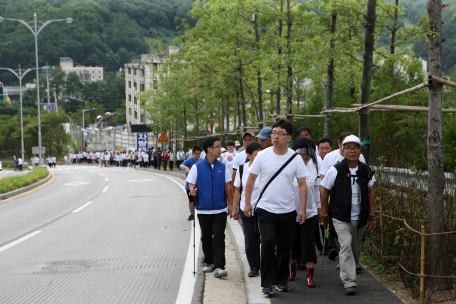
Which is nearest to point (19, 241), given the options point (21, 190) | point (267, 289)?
point (267, 289)

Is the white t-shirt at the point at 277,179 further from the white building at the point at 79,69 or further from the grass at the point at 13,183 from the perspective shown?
the white building at the point at 79,69

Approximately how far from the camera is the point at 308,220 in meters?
5.72

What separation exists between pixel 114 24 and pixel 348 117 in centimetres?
18544

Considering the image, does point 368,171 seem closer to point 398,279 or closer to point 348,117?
point 398,279

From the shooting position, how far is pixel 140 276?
676 cm

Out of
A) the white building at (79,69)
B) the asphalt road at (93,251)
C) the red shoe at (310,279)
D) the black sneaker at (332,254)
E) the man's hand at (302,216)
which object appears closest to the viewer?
the man's hand at (302,216)

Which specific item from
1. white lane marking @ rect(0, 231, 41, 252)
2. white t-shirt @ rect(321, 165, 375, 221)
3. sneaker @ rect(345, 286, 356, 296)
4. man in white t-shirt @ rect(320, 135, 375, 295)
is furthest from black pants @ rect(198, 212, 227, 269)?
white lane marking @ rect(0, 231, 41, 252)

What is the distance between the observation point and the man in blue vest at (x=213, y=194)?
6.35 m

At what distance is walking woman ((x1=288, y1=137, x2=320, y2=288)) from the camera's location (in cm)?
564

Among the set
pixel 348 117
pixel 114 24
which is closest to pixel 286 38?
pixel 348 117

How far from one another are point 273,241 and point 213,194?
1.35m

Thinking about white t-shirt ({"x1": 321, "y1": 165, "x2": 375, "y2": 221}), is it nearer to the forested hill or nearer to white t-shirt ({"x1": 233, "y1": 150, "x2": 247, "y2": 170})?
white t-shirt ({"x1": 233, "y1": 150, "x2": 247, "y2": 170})

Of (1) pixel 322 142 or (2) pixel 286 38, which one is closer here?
(1) pixel 322 142

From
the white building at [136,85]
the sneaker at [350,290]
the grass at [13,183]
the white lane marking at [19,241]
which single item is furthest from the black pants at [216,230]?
the white building at [136,85]
